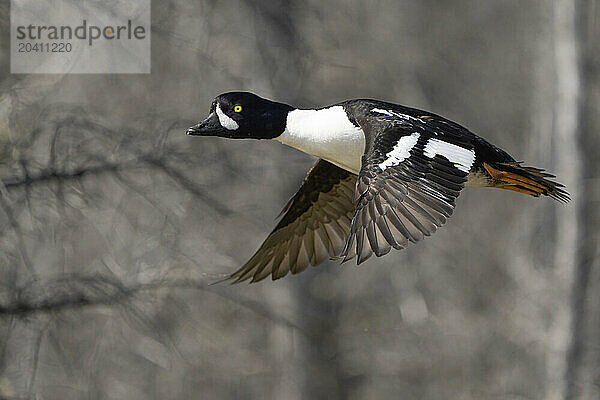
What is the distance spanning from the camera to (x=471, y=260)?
34.9 feet

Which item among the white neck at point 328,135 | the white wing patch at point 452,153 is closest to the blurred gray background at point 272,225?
the white neck at point 328,135

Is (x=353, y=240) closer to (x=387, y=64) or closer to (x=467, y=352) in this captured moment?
(x=387, y=64)

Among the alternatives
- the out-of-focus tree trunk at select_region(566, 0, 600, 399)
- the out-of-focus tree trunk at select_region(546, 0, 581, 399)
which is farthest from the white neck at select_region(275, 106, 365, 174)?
the out-of-focus tree trunk at select_region(566, 0, 600, 399)

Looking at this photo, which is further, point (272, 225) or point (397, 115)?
point (272, 225)

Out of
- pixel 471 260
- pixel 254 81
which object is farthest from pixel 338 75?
pixel 471 260

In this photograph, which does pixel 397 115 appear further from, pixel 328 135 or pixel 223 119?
pixel 223 119

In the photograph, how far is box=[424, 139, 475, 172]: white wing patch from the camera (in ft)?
13.0

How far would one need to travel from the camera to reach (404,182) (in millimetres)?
3832

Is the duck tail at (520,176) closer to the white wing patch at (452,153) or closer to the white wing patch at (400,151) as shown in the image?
the white wing patch at (452,153)

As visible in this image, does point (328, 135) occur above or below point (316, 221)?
above

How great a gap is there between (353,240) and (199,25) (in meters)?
4.74

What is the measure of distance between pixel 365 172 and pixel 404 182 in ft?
0.47

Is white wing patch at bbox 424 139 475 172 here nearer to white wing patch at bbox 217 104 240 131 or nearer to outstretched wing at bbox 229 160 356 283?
white wing patch at bbox 217 104 240 131

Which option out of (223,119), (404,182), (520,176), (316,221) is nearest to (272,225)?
(316,221)
